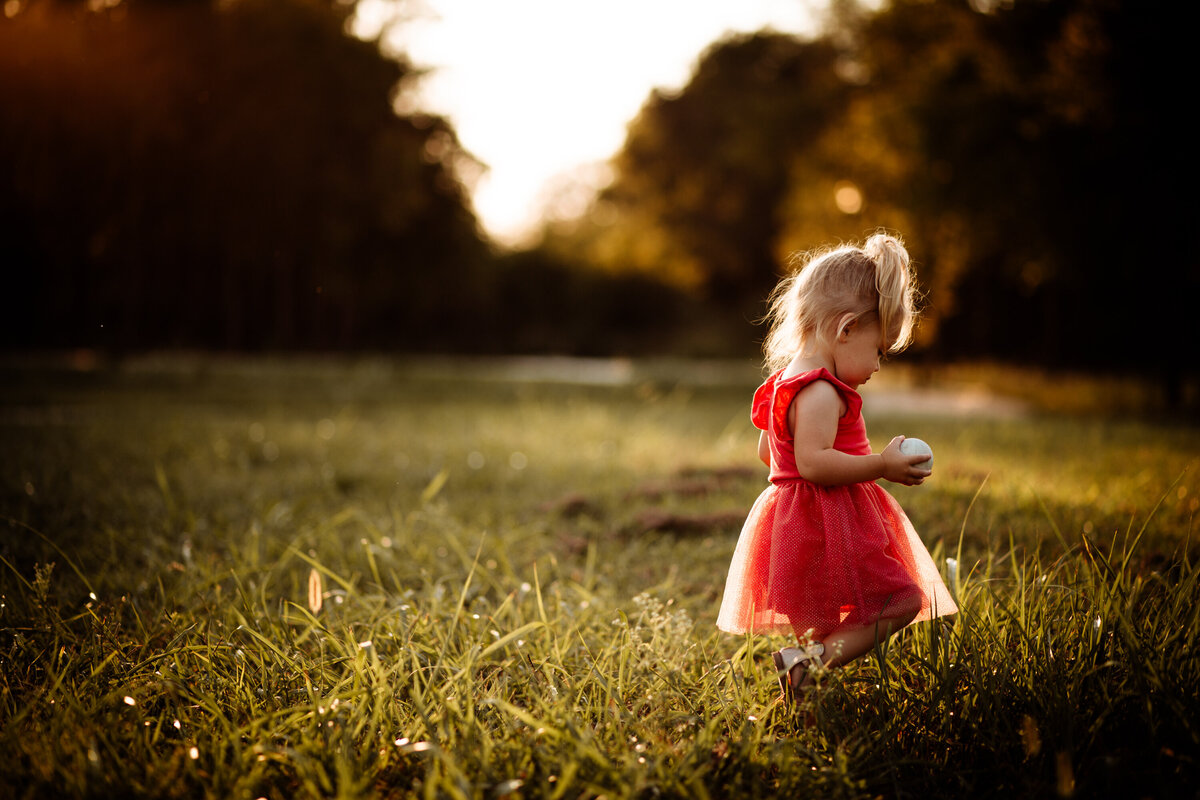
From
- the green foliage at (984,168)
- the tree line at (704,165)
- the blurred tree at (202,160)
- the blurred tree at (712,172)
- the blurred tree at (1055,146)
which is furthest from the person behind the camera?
the blurred tree at (712,172)

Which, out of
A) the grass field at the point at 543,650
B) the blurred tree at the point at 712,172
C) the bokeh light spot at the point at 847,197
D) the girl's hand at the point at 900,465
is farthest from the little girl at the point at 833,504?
the blurred tree at the point at 712,172

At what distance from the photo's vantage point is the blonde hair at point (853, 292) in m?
1.94

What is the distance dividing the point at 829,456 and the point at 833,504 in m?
0.16

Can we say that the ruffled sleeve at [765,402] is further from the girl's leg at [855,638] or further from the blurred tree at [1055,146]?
the blurred tree at [1055,146]

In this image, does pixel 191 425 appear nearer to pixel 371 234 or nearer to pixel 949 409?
pixel 371 234

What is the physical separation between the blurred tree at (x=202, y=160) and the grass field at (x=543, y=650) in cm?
734

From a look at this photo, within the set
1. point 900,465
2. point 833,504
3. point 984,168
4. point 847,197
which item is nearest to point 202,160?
point 847,197

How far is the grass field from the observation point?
1651mm

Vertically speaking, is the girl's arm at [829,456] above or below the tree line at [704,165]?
below

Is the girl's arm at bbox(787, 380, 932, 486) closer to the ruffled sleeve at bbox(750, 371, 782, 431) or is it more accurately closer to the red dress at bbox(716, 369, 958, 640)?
the red dress at bbox(716, 369, 958, 640)

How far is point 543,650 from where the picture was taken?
2264 mm

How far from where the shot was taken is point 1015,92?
9906 mm

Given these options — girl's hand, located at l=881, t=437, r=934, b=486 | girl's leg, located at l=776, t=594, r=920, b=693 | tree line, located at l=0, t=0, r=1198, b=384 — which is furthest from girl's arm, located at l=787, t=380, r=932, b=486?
tree line, located at l=0, t=0, r=1198, b=384

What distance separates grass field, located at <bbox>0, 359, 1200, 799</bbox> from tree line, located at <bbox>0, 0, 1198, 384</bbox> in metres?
5.68
